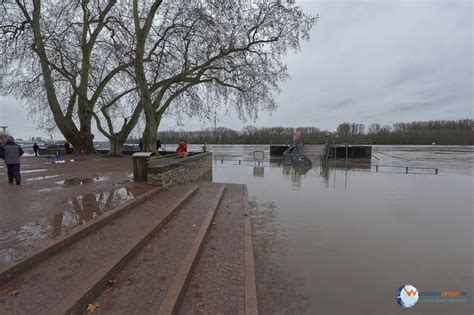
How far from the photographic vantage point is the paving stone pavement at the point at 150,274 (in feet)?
8.55

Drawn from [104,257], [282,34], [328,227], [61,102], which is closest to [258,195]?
[328,227]

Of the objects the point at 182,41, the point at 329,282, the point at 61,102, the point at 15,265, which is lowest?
the point at 329,282

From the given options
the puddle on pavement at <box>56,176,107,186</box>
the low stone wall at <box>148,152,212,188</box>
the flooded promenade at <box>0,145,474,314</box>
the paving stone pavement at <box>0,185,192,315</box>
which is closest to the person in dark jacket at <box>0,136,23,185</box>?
the flooded promenade at <box>0,145,474,314</box>

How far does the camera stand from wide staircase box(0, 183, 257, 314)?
8.41 feet

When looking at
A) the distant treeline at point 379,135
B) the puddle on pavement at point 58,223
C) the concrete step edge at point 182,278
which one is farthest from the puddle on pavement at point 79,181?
the distant treeline at point 379,135

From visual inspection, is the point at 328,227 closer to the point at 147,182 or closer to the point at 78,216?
the point at 78,216

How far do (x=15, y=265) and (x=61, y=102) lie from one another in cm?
2411

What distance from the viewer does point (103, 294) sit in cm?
278

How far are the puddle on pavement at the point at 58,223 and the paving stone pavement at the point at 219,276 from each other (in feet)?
7.63

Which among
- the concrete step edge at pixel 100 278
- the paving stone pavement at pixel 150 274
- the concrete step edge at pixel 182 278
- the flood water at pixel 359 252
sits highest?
the concrete step edge at pixel 100 278

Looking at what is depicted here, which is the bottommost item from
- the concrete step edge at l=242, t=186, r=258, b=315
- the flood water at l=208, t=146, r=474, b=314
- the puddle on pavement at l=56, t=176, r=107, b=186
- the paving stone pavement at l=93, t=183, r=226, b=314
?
the flood water at l=208, t=146, r=474, b=314

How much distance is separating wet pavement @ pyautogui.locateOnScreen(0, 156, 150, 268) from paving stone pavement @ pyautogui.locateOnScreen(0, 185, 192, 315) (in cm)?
38

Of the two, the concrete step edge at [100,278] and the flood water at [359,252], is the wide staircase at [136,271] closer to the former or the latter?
the concrete step edge at [100,278]

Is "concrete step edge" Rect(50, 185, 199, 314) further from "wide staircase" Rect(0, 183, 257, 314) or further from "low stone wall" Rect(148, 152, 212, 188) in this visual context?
"low stone wall" Rect(148, 152, 212, 188)
